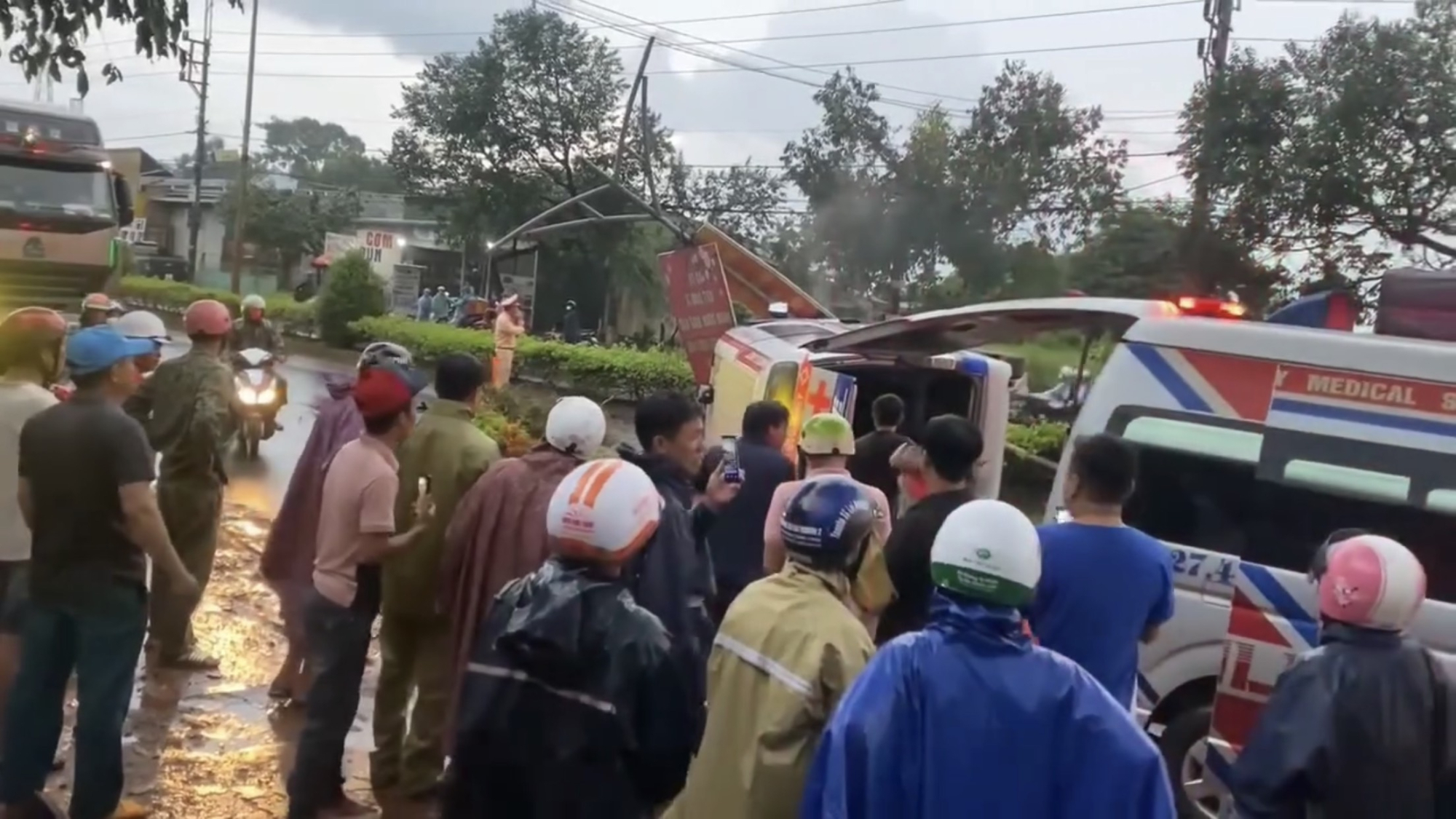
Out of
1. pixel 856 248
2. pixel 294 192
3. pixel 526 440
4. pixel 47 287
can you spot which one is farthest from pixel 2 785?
pixel 294 192

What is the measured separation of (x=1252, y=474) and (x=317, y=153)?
333 feet

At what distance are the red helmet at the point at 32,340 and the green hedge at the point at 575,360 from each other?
17.0 meters

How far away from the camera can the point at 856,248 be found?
25.8 m

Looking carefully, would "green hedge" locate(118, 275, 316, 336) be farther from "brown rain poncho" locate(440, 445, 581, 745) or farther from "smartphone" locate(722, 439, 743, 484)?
"brown rain poncho" locate(440, 445, 581, 745)

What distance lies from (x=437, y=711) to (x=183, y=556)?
2203 millimetres

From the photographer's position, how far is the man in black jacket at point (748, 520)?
6473 millimetres

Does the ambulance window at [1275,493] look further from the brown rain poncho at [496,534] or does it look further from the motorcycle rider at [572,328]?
the motorcycle rider at [572,328]

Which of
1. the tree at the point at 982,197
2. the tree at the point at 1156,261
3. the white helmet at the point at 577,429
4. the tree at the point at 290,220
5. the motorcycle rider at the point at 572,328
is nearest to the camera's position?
the white helmet at the point at 577,429

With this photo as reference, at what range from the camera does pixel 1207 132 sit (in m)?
17.6

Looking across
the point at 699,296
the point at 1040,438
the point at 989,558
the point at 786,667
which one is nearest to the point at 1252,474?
the point at 786,667

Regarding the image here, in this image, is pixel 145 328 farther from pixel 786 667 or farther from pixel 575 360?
pixel 575 360

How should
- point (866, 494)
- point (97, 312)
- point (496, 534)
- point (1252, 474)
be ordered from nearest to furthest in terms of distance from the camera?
point (866, 494) < point (496, 534) < point (1252, 474) < point (97, 312)

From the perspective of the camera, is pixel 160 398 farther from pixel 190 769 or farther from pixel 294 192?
pixel 294 192

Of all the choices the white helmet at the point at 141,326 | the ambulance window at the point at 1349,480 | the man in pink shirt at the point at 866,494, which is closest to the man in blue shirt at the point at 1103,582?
the man in pink shirt at the point at 866,494
